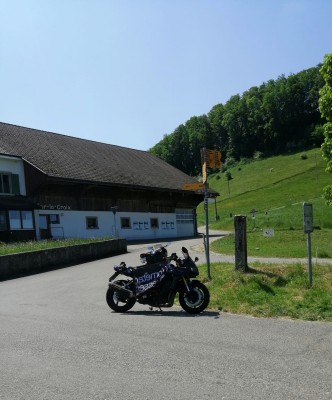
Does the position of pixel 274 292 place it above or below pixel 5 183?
below

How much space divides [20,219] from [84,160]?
1187 cm

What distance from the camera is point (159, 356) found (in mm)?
6246

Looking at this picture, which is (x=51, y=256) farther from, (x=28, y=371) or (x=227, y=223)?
(x=227, y=223)

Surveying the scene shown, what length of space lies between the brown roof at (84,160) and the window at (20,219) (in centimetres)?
343

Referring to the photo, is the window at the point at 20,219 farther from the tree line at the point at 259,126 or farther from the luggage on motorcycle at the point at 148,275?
the tree line at the point at 259,126

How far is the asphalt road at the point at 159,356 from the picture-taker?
496 centimetres

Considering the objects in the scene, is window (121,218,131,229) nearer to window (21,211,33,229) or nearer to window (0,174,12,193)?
window (21,211,33,229)

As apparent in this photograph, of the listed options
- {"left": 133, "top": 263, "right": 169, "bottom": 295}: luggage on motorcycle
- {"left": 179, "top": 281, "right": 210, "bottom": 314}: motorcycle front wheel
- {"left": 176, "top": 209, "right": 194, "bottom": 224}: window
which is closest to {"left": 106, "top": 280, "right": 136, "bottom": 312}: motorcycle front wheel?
{"left": 133, "top": 263, "right": 169, "bottom": 295}: luggage on motorcycle

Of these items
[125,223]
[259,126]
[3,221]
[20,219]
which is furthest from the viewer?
[259,126]

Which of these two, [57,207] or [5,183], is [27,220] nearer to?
[57,207]

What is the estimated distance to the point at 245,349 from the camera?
642 centimetres

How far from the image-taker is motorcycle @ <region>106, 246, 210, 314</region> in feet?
31.0

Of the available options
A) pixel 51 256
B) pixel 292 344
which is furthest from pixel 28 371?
pixel 51 256

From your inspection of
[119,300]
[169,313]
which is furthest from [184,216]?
[169,313]
